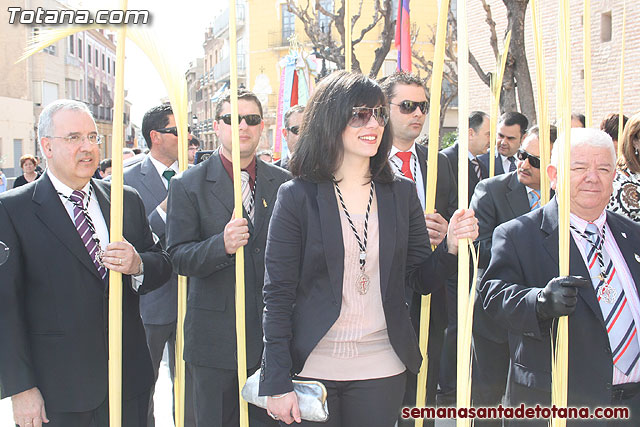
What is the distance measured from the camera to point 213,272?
3.20 m

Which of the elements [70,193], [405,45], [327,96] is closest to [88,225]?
[70,193]

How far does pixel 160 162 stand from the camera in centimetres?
470

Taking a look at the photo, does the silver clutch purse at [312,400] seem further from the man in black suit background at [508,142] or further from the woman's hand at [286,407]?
the man in black suit background at [508,142]

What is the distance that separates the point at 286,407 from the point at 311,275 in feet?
1.57

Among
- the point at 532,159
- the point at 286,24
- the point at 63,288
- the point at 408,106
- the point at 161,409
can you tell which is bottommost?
the point at 161,409

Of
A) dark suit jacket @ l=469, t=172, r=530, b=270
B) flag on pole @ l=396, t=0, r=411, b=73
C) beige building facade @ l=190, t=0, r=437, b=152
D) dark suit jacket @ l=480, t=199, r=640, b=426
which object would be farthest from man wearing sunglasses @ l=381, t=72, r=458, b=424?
beige building facade @ l=190, t=0, r=437, b=152

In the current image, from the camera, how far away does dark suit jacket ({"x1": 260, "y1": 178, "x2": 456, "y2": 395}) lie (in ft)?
7.93

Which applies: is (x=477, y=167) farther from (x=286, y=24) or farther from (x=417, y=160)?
(x=286, y=24)

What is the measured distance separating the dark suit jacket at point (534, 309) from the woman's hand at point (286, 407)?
0.89 metres

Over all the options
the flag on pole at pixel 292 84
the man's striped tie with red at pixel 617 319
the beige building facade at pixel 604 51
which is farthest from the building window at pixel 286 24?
the man's striped tie with red at pixel 617 319

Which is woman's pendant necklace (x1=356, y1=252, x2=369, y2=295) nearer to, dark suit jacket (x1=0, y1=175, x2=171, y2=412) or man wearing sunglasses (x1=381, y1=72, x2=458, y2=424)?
dark suit jacket (x1=0, y1=175, x2=171, y2=412)

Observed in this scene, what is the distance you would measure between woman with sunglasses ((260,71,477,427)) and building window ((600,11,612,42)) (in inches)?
536

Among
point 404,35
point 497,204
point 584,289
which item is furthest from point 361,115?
point 404,35

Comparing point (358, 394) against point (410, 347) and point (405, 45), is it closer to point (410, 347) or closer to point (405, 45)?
point (410, 347)
